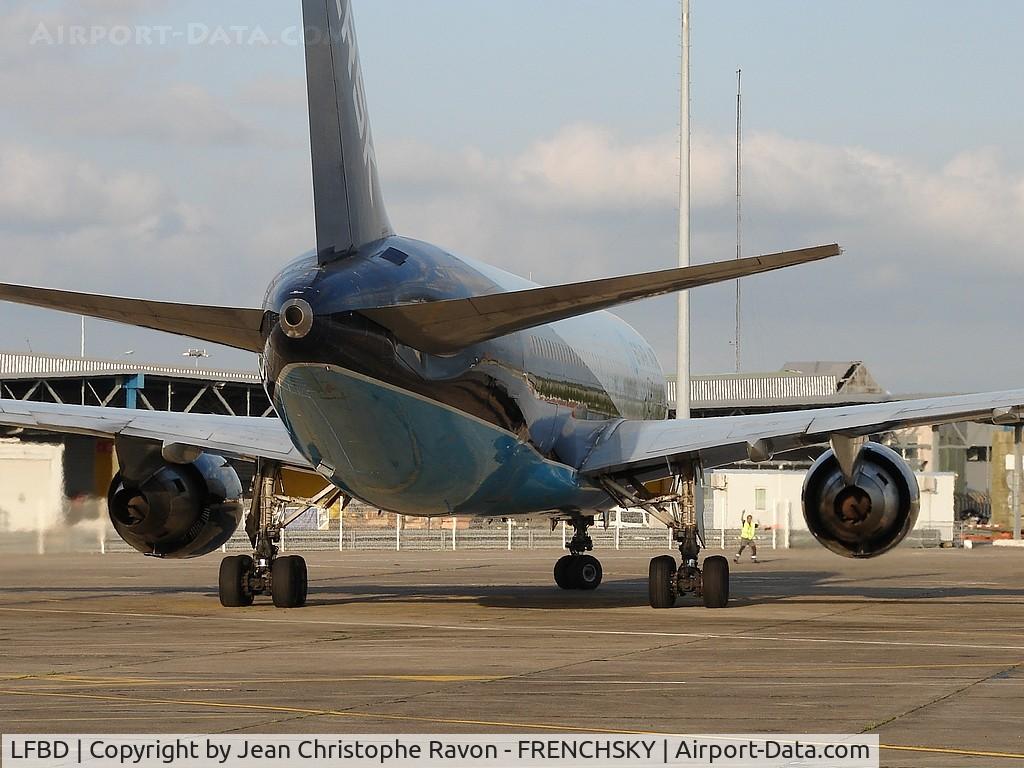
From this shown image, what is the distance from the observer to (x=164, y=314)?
17.2 meters

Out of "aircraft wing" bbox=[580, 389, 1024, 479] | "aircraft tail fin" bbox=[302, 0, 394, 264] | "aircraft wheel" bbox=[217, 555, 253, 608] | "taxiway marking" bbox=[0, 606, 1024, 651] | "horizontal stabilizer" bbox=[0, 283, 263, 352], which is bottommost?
"taxiway marking" bbox=[0, 606, 1024, 651]

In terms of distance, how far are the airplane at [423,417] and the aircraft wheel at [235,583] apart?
3 centimetres

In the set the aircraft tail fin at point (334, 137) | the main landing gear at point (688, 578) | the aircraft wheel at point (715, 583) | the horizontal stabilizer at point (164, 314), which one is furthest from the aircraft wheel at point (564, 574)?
the aircraft tail fin at point (334, 137)

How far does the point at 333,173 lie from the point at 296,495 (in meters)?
7.50

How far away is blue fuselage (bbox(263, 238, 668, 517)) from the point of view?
17219 mm

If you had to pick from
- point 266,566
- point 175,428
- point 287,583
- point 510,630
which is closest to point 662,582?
point 510,630

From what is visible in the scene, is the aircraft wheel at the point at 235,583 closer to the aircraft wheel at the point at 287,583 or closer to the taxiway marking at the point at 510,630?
the aircraft wheel at the point at 287,583

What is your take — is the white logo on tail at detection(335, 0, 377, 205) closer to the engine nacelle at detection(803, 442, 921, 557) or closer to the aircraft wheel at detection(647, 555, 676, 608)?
the aircraft wheel at detection(647, 555, 676, 608)

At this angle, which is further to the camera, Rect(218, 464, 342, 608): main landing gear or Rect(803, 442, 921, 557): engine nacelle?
Rect(803, 442, 921, 557): engine nacelle

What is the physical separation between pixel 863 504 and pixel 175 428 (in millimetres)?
10540

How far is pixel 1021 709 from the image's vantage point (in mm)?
10516

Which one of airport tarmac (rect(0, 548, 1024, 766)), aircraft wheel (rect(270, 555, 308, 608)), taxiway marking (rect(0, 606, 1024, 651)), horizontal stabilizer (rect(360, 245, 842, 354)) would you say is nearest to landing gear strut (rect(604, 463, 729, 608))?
airport tarmac (rect(0, 548, 1024, 766))

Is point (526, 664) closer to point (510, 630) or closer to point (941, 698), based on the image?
point (941, 698)

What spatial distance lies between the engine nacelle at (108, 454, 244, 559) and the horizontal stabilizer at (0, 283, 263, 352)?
5.89 metres
